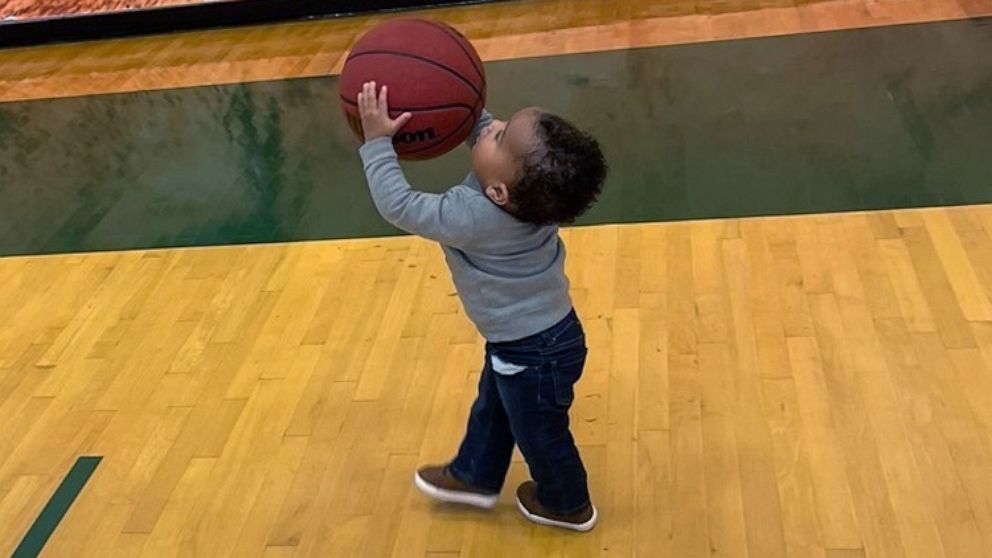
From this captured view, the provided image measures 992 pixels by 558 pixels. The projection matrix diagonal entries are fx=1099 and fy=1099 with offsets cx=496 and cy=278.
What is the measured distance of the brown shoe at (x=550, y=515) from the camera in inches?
91.4

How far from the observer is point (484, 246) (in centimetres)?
195

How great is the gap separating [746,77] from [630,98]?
0.49 metres

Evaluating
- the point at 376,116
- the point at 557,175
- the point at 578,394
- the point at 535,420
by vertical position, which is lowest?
the point at 578,394

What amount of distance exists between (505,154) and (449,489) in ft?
2.88

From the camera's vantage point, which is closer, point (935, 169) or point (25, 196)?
point (935, 169)

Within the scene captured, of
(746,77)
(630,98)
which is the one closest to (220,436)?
(630,98)

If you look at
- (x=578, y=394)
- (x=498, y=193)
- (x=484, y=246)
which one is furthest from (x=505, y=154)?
(x=578, y=394)

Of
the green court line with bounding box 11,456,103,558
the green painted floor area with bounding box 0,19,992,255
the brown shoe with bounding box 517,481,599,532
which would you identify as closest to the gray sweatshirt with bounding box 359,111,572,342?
the brown shoe with bounding box 517,481,599,532

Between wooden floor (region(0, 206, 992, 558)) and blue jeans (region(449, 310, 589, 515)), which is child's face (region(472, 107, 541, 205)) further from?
wooden floor (region(0, 206, 992, 558))

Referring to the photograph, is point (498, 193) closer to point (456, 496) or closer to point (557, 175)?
point (557, 175)

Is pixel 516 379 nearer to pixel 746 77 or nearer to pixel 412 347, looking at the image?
pixel 412 347

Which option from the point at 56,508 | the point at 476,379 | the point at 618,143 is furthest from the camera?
the point at 618,143

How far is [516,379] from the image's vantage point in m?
2.09

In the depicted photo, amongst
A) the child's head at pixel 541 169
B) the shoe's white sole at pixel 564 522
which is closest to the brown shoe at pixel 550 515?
the shoe's white sole at pixel 564 522
